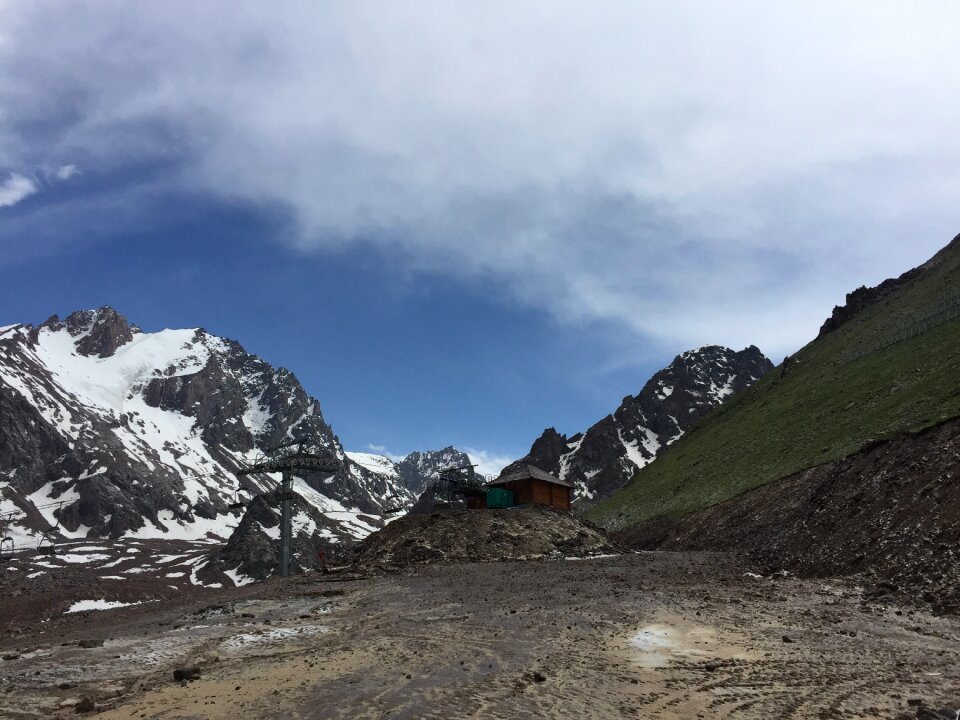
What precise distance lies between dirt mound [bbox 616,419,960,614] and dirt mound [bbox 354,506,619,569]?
30.9 feet

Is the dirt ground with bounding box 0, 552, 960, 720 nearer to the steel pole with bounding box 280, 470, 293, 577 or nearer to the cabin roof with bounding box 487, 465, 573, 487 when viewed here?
the steel pole with bounding box 280, 470, 293, 577

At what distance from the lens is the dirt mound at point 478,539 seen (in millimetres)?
42188

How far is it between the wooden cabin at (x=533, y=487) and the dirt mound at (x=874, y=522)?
15.2 meters

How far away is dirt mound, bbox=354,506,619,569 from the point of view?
138ft

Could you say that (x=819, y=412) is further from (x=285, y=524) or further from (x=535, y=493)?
(x=285, y=524)

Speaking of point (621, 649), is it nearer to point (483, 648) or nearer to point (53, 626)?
point (483, 648)

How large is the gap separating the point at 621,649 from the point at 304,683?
8.09 meters

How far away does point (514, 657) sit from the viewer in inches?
597

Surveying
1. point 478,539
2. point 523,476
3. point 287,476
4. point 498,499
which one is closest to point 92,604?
point 287,476

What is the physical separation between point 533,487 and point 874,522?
32.7 m

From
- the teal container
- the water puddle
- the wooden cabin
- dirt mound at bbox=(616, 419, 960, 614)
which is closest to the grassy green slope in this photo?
dirt mound at bbox=(616, 419, 960, 614)

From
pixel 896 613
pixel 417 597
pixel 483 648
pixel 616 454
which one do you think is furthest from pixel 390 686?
pixel 616 454

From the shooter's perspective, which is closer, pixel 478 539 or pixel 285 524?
pixel 478 539

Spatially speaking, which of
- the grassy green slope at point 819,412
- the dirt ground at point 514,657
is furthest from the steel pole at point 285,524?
the grassy green slope at point 819,412
